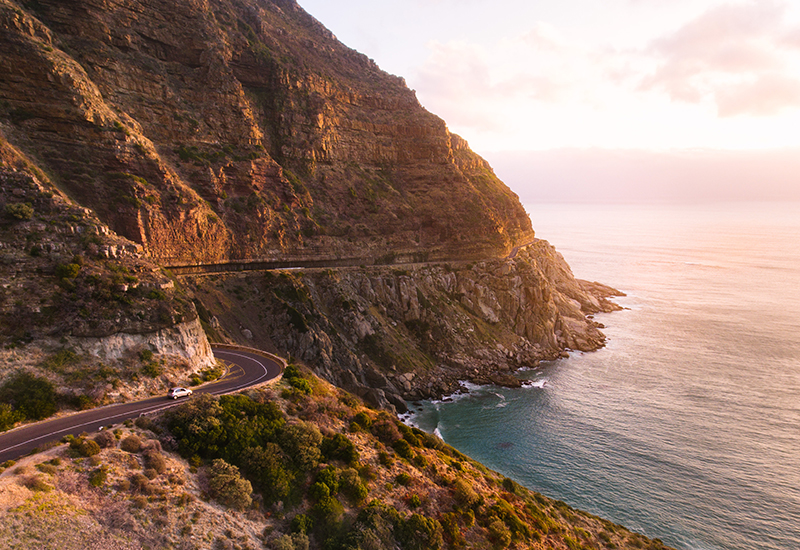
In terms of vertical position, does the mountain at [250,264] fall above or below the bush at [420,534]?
above

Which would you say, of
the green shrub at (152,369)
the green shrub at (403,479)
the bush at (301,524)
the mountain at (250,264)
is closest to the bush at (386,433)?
the mountain at (250,264)

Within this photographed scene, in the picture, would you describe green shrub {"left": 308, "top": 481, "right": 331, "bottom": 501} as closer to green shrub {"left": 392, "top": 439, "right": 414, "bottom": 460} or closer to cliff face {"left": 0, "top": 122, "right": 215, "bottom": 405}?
green shrub {"left": 392, "top": 439, "right": 414, "bottom": 460}

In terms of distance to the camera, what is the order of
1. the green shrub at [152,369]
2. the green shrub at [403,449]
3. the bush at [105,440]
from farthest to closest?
1. the green shrub at [403,449]
2. the green shrub at [152,369]
3. the bush at [105,440]

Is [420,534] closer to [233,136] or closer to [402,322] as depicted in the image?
[402,322]

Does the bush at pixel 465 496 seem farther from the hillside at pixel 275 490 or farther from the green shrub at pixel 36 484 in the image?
the green shrub at pixel 36 484

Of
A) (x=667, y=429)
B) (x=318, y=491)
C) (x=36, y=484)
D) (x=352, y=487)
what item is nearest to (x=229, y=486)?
(x=318, y=491)

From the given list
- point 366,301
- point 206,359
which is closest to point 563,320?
point 366,301

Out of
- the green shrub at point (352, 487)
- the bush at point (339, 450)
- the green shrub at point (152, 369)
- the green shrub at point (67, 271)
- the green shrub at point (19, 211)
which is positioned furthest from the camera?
the green shrub at point (19, 211)
